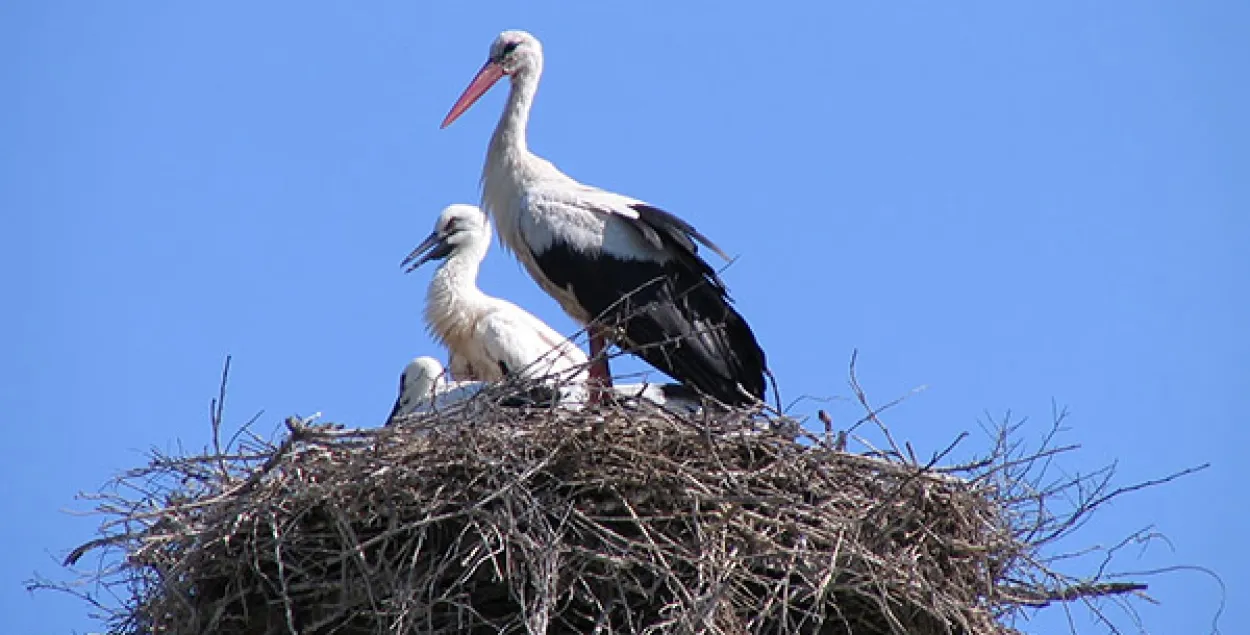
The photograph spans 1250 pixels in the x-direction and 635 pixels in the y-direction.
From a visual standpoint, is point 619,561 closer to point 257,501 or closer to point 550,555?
point 550,555

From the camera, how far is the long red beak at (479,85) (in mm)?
9656

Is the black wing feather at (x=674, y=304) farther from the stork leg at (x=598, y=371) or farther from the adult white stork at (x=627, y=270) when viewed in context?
the stork leg at (x=598, y=371)

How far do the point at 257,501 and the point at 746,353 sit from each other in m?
2.62

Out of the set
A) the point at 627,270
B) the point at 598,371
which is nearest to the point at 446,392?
the point at 598,371

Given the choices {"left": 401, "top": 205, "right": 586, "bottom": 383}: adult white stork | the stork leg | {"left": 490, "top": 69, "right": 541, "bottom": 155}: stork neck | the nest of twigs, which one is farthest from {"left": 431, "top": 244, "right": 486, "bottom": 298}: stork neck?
the nest of twigs

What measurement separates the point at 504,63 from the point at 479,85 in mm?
147

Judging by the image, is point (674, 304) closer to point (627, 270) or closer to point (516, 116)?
point (627, 270)

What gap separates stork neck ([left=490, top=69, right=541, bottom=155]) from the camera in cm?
930

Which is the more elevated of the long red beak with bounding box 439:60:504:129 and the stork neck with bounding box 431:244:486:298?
the long red beak with bounding box 439:60:504:129

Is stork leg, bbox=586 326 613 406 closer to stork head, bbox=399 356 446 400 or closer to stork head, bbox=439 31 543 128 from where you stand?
stork head, bbox=399 356 446 400

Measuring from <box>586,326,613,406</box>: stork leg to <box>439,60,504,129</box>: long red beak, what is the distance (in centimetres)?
153

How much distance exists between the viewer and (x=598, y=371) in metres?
8.38

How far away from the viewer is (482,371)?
29.7 feet

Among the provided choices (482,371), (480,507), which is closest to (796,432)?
(480,507)
